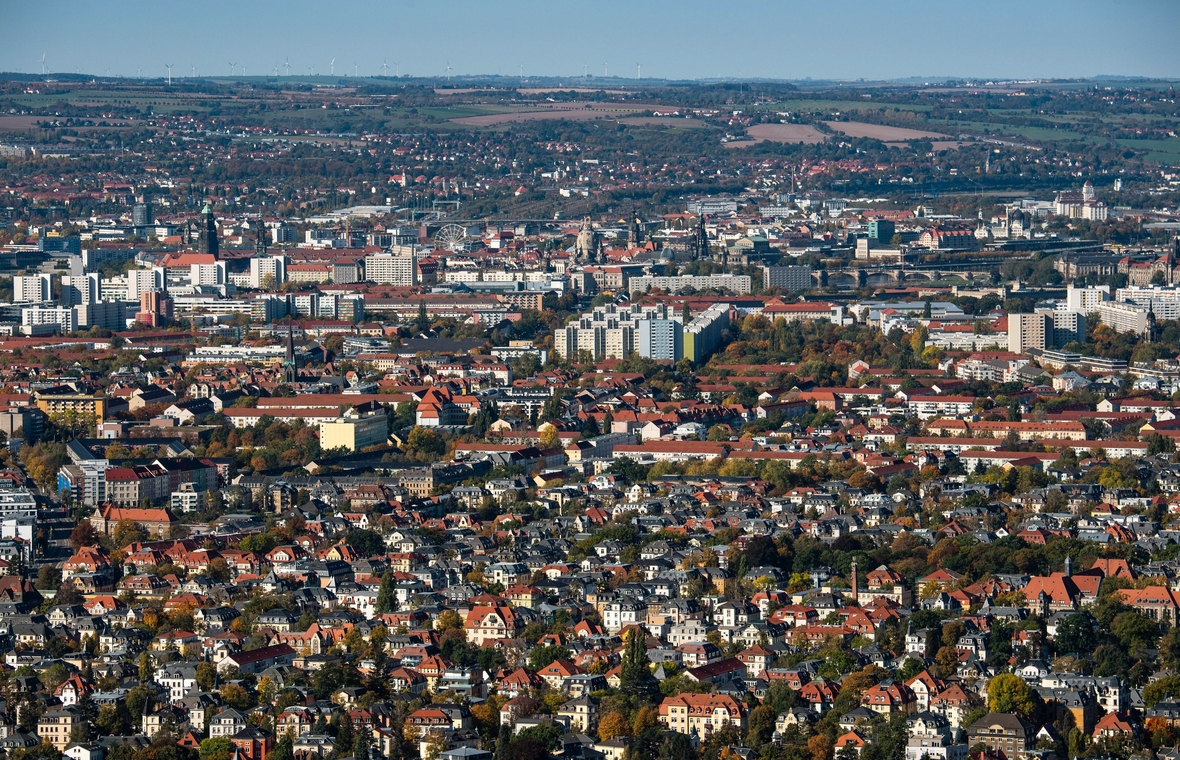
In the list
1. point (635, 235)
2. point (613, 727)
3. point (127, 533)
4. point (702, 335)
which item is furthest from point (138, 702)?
point (635, 235)

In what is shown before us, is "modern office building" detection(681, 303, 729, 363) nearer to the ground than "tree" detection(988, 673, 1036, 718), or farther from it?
nearer to the ground

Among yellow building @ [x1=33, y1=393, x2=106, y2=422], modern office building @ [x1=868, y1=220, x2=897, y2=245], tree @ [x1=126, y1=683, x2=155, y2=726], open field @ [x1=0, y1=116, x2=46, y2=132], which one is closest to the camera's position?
tree @ [x1=126, y1=683, x2=155, y2=726]

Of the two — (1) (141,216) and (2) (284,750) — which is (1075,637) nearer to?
(2) (284,750)

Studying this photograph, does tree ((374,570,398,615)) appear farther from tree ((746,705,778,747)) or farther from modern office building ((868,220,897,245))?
modern office building ((868,220,897,245))

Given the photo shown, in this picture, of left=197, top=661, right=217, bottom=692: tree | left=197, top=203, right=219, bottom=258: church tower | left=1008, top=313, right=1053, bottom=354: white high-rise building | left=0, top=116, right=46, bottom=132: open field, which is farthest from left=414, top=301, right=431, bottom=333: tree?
left=0, top=116, right=46, bottom=132: open field

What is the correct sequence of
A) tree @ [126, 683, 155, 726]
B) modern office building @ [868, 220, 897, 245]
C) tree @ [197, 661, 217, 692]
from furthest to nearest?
modern office building @ [868, 220, 897, 245]
tree @ [197, 661, 217, 692]
tree @ [126, 683, 155, 726]

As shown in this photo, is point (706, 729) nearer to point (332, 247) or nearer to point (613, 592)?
point (613, 592)

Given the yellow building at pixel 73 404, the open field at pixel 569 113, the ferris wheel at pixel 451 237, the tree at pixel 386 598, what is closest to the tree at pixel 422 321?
the yellow building at pixel 73 404
